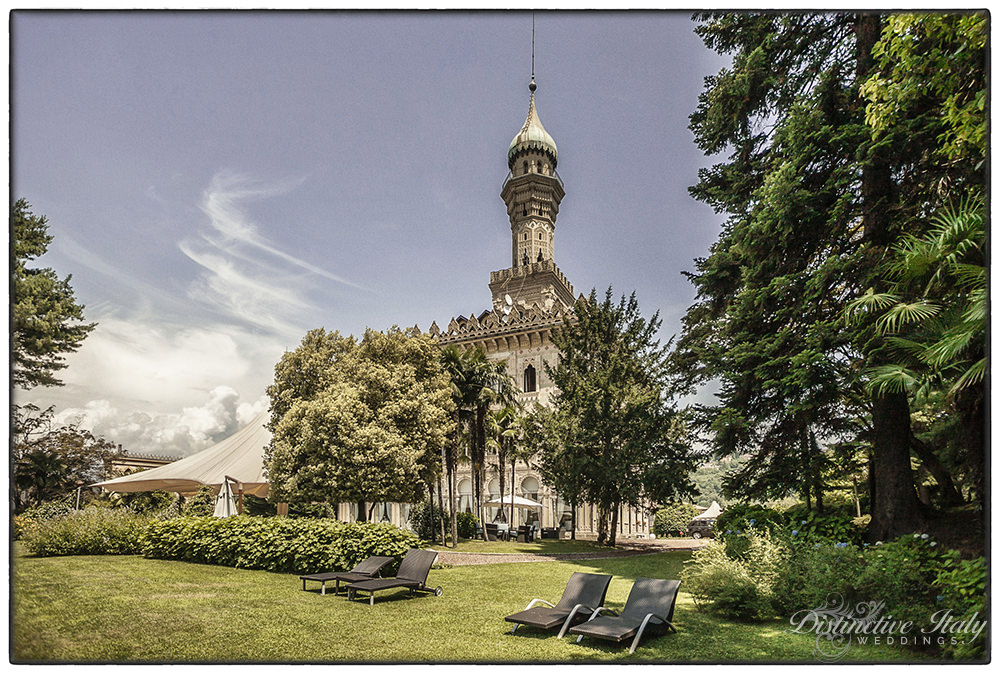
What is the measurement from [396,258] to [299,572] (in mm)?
6153

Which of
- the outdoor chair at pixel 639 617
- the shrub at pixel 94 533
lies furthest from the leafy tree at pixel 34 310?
the outdoor chair at pixel 639 617

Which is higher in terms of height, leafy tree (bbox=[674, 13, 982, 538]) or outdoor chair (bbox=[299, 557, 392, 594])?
leafy tree (bbox=[674, 13, 982, 538])

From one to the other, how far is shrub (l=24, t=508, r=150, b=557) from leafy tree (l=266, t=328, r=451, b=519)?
4233 millimetres

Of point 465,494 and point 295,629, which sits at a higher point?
point 295,629

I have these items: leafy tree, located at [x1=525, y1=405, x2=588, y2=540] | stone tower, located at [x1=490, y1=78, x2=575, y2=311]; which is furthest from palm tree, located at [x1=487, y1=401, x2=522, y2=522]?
stone tower, located at [x1=490, y1=78, x2=575, y2=311]

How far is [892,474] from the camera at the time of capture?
319 inches

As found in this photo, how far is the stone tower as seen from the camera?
43.7 metres

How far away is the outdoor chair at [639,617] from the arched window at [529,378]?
30.5 m

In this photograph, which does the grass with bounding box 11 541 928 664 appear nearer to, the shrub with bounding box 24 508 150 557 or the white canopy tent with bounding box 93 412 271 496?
the shrub with bounding box 24 508 150 557

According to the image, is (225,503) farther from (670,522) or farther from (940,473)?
(670,522)

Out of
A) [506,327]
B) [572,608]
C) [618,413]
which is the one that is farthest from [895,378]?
[506,327]

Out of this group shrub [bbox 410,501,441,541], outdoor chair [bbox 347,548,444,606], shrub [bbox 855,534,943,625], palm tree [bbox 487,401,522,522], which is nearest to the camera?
shrub [bbox 855,534,943,625]

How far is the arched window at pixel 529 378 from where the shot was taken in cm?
3706

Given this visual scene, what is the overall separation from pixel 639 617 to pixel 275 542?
7.51 meters
